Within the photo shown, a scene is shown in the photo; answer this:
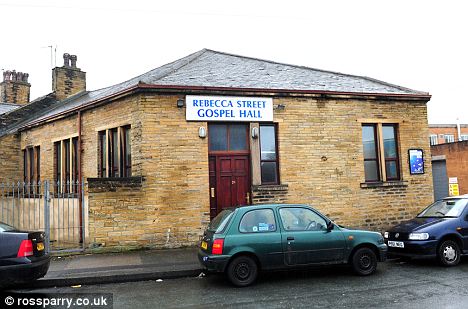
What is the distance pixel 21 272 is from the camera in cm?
629

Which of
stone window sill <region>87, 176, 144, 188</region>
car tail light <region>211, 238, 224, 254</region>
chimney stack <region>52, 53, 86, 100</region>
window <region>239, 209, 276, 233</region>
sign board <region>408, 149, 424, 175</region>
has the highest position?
chimney stack <region>52, 53, 86, 100</region>

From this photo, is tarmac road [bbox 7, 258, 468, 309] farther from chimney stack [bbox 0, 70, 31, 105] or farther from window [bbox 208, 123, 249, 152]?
chimney stack [bbox 0, 70, 31, 105]

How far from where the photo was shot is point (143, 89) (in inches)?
420

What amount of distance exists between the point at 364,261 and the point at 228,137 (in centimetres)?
533

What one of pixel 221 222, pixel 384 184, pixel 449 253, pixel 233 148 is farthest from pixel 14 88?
pixel 449 253

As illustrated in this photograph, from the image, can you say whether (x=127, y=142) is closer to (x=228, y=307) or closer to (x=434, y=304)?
(x=228, y=307)

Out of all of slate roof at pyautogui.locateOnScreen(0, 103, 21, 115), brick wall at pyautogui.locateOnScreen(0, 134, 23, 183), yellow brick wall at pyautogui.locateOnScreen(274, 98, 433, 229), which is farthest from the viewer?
slate roof at pyautogui.locateOnScreen(0, 103, 21, 115)

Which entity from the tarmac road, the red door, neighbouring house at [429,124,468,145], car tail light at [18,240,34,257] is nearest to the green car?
the tarmac road

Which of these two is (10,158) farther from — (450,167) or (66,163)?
(450,167)

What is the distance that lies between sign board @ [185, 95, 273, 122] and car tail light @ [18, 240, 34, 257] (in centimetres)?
554

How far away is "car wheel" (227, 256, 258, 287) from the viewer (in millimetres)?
7016

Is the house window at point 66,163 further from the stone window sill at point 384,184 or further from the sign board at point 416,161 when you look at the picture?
the sign board at point 416,161

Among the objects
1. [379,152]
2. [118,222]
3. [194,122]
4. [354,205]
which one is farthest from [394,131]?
[118,222]

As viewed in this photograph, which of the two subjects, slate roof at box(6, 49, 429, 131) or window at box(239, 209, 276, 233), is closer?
window at box(239, 209, 276, 233)
